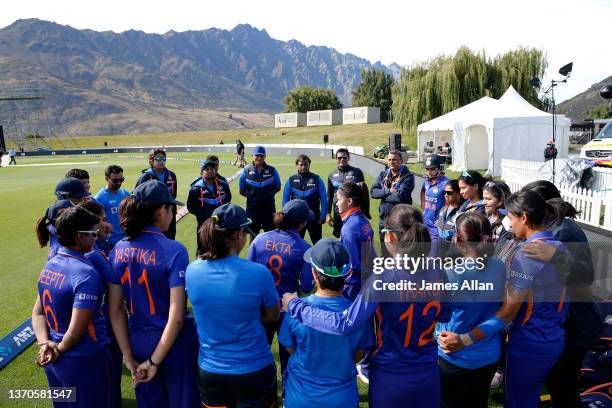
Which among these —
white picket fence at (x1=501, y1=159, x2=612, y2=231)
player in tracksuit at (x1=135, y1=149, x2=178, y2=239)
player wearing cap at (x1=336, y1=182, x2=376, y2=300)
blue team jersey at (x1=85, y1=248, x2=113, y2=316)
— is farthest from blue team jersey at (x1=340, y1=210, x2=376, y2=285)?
player in tracksuit at (x1=135, y1=149, x2=178, y2=239)

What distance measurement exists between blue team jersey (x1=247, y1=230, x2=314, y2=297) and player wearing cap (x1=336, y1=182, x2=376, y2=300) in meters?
0.71

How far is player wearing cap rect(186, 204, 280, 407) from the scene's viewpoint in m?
2.64

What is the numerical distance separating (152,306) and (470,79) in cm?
3169

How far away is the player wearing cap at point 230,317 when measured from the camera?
2.64 meters

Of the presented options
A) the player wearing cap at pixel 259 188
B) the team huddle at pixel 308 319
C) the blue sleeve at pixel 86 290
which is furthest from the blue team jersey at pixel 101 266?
the player wearing cap at pixel 259 188

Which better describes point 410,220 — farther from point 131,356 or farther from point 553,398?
point 131,356

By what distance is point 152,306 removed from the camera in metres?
2.93

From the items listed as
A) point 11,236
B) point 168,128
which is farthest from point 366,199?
point 168,128

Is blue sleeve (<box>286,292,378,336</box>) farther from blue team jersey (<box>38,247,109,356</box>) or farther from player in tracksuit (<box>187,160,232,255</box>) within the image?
player in tracksuit (<box>187,160,232,255</box>)

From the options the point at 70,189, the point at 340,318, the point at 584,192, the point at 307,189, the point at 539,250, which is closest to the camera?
the point at 340,318

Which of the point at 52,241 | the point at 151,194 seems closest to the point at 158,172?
the point at 52,241

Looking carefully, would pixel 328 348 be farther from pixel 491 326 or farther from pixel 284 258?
pixel 284 258

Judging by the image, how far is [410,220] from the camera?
280 centimetres

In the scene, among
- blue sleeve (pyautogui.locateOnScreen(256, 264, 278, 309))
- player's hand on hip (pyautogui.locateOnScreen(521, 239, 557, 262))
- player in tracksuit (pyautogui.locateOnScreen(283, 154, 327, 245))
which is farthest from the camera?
player in tracksuit (pyautogui.locateOnScreen(283, 154, 327, 245))
